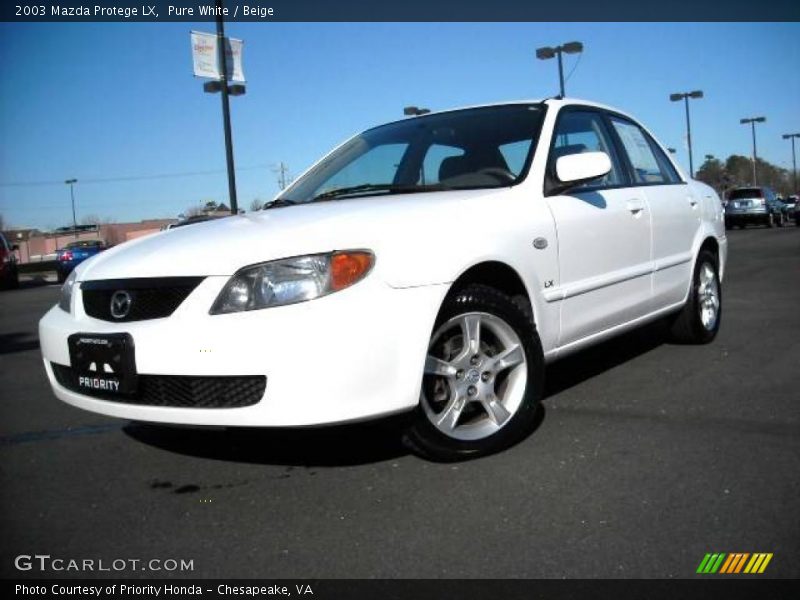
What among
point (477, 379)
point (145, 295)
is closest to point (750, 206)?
point (477, 379)

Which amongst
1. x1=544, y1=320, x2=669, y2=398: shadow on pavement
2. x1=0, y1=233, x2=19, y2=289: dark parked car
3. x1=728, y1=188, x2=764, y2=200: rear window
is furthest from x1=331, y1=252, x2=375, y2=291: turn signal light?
x1=728, y1=188, x2=764, y2=200: rear window

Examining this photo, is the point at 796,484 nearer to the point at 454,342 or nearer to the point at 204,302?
the point at 454,342

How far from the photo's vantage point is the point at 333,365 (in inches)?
101

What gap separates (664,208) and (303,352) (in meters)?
2.99

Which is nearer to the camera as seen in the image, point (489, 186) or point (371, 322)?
point (371, 322)

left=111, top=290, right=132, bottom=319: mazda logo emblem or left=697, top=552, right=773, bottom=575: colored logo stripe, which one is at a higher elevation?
left=111, top=290, right=132, bottom=319: mazda logo emblem

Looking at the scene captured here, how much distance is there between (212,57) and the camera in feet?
48.6

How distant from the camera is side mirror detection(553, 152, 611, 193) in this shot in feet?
11.6

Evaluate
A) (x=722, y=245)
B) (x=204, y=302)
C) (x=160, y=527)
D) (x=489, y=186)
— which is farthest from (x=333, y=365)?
(x=722, y=245)

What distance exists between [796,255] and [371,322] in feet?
44.3

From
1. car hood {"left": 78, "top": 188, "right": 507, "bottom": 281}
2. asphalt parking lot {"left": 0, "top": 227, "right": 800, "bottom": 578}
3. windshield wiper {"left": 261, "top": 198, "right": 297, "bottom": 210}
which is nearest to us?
asphalt parking lot {"left": 0, "top": 227, "right": 800, "bottom": 578}

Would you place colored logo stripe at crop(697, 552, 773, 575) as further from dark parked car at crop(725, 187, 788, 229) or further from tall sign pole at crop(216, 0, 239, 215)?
dark parked car at crop(725, 187, 788, 229)

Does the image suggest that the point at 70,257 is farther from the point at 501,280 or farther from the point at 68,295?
the point at 501,280

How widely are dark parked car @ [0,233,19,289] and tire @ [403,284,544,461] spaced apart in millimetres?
19322
